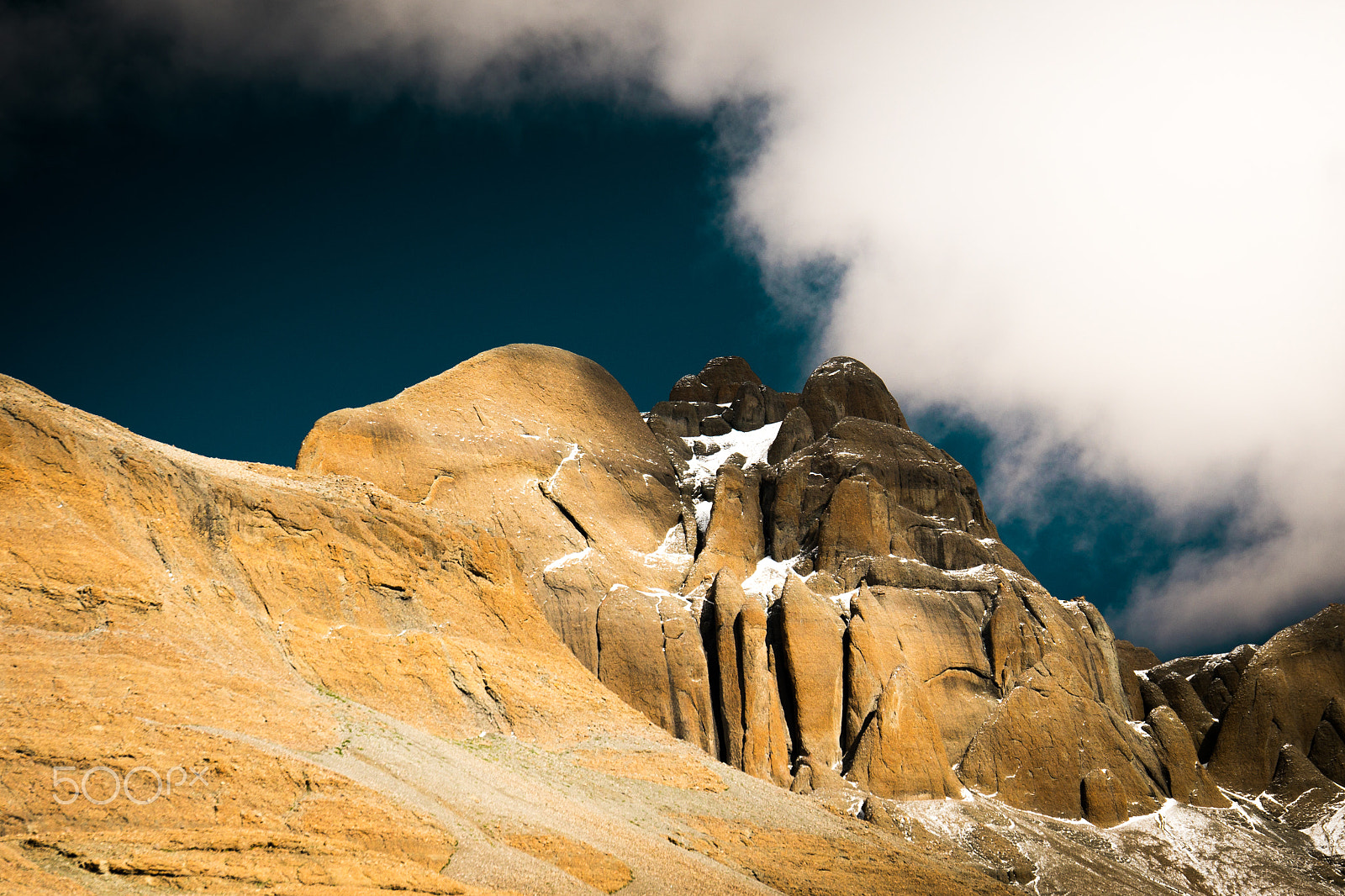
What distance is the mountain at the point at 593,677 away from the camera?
83.3 feet

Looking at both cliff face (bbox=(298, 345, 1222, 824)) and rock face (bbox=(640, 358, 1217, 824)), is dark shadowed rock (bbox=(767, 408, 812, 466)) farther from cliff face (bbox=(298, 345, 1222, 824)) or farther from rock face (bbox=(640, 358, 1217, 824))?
cliff face (bbox=(298, 345, 1222, 824))

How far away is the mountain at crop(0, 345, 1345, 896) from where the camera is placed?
25.4 m

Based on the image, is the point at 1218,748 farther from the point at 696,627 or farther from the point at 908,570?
the point at 696,627

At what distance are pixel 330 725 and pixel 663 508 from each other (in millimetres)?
46222

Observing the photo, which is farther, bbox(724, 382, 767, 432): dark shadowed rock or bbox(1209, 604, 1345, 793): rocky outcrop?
bbox(724, 382, 767, 432): dark shadowed rock

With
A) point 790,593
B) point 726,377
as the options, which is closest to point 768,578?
point 790,593

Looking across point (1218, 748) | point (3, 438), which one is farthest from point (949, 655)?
point (3, 438)

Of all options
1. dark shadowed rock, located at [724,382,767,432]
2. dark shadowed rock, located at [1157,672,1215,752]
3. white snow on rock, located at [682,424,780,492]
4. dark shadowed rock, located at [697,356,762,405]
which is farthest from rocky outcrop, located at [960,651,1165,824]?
dark shadowed rock, located at [697,356,762,405]

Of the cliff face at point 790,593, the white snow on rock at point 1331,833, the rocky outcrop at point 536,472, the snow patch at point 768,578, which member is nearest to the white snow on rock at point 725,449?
the cliff face at point 790,593

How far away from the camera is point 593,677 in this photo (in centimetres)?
5103

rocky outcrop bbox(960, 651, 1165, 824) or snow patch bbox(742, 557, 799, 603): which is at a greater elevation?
snow patch bbox(742, 557, 799, 603)

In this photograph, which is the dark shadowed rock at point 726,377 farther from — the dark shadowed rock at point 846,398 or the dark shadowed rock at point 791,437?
the dark shadowed rock at point 791,437

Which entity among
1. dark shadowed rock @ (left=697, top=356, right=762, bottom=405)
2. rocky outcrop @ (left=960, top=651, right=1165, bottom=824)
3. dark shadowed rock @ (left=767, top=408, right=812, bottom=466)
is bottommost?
rocky outcrop @ (left=960, top=651, right=1165, bottom=824)

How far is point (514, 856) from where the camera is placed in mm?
27016
